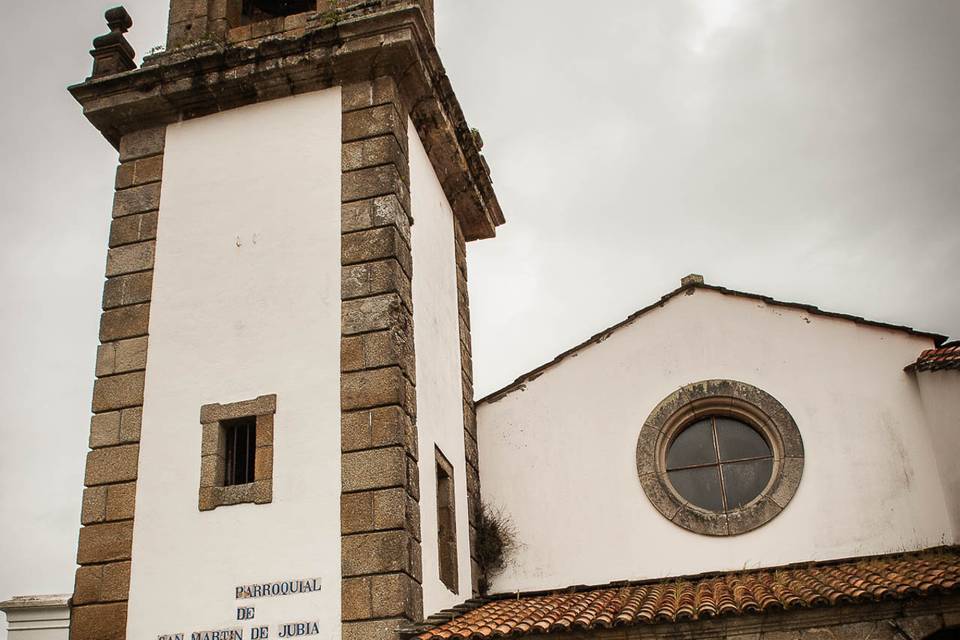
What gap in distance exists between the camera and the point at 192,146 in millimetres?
10938

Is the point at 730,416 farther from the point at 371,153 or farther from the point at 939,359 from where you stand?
the point at 371,153

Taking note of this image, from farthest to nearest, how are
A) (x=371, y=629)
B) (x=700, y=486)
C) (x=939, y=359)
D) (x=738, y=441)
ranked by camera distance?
(x=738, y=441), (x=700, y=486), (x=939, y=359), (x=371, y=629)

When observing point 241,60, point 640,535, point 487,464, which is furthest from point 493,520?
point 241,60

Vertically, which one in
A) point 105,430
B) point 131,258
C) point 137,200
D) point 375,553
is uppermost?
point 137,200

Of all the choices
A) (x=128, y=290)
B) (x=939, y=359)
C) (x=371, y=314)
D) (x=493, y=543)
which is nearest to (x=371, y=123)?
(x=371, y=314)

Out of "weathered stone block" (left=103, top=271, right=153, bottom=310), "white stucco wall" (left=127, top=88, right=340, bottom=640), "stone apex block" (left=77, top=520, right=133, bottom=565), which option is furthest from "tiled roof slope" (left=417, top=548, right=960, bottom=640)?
"weathered stone block" (left=103, top=271, right=153, bottom=310)

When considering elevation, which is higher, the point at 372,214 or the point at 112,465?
the point at 372,214

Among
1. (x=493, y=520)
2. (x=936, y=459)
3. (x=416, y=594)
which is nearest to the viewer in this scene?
(x=416, y=594)

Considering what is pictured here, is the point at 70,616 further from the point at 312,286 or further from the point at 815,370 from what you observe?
the point at 815,370

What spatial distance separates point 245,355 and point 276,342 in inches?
11.5

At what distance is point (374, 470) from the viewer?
902 cm

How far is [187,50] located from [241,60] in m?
0.81

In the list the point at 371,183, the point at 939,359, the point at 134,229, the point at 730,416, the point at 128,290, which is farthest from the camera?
the point at 730,416

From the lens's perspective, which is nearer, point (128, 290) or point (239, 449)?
point (239, 449)
